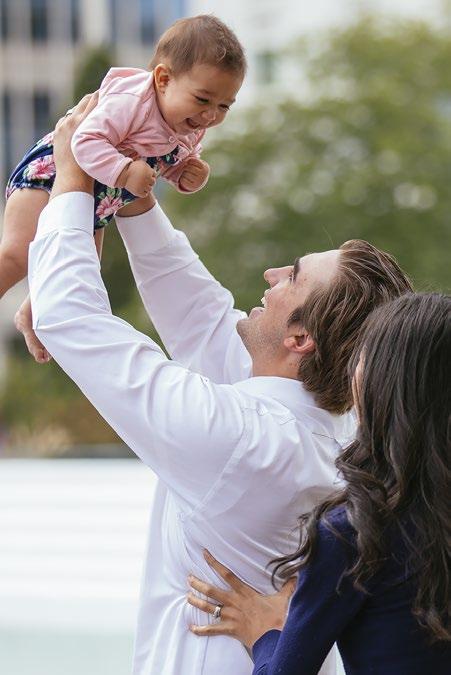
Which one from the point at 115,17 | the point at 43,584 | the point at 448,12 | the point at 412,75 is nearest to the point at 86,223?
the point at 43,584

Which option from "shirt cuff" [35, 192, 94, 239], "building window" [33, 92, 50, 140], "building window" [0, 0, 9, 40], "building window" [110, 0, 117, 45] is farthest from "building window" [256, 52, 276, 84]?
"shirt cuff" [35, 192, 94, 239]

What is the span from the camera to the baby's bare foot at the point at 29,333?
6.35ft

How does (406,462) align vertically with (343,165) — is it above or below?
above

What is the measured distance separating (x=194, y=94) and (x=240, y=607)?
2.65ft

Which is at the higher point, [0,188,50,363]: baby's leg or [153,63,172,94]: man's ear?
[153,63,172,94]: man's ear

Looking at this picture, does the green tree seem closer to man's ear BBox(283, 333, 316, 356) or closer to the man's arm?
man's ear BBox(283, 333, 316, 356)

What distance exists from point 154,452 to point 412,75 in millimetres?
15693

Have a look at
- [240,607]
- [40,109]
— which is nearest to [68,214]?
[240,607]

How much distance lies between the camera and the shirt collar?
1.72 meters

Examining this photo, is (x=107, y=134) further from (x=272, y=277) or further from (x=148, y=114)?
(x=272, y=277)

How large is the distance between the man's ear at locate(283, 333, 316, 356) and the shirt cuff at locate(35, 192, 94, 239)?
327 millimetres

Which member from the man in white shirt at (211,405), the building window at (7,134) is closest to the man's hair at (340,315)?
the man in white shirt at (211,405)

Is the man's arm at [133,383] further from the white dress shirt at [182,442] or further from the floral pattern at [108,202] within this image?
the floral pattern at [108,202]

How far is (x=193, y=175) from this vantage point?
6.86 feet
